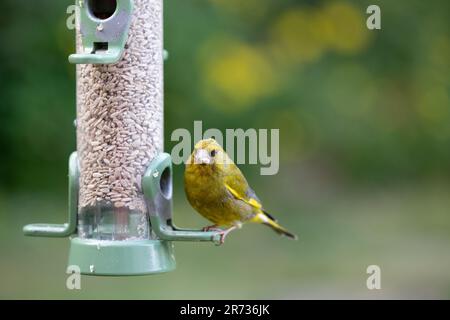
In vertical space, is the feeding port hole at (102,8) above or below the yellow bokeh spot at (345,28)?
below

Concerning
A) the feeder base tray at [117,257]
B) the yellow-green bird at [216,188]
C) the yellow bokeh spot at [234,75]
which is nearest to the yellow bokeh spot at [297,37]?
the yellow bokeh spot at [234,75]

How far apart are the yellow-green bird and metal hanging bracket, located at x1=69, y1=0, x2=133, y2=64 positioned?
2.88 ft

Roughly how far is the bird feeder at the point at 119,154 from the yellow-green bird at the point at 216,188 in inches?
11.1

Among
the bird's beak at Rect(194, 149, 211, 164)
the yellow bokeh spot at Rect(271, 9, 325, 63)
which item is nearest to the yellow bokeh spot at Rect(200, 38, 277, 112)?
the yellow bokeh spot at Rect(271, 9, 325, 63)

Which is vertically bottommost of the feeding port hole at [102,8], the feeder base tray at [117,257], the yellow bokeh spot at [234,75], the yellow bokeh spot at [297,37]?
the feeder base tray at [117,257]

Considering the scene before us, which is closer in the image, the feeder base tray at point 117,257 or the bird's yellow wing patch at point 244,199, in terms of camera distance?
the feeder base tray at point 117,257

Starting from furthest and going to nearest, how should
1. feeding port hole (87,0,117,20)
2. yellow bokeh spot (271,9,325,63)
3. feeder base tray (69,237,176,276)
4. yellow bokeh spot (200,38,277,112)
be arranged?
1. yellow bokeh spot (271,9,325,63)
2. yellow bokeh spot (200,38,277,112)
3. feeding port hole (87,0,117,20)
4. feeder base tray (69,237,176,276)

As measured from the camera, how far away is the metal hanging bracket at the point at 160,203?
5664mm

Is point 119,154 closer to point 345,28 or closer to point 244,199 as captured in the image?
point 244,199

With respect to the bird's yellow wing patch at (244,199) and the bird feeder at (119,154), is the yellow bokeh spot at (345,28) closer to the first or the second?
the bird's yellow wing patch at (244,199)

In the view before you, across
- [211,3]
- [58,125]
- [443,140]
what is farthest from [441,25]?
[58,125]

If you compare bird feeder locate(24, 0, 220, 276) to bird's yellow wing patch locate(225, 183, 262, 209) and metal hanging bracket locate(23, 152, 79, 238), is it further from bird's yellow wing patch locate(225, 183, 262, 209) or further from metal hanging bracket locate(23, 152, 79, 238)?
bird's yellow wing patch locate(225, 183, 262, 209)

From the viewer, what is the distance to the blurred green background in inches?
416

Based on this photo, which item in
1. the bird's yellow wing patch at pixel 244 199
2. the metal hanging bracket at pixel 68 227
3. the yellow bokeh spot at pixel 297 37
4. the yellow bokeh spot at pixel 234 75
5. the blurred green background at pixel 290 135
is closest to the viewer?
the metal hanging bracket at pixel 68 227
